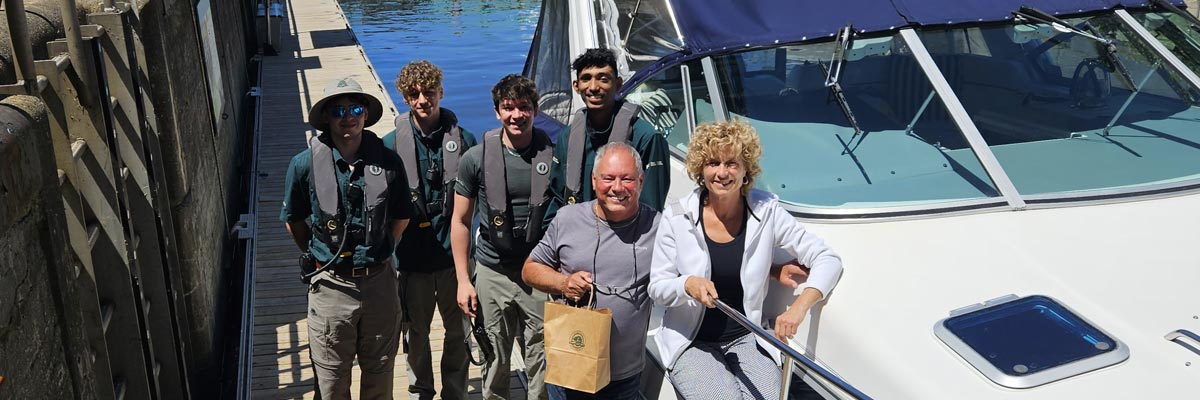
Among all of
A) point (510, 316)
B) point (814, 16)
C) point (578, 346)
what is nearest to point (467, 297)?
point (510, 316)

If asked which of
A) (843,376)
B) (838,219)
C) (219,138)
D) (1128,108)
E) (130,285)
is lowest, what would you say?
(219,138)

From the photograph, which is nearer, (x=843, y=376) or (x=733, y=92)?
(x=843, y=376)

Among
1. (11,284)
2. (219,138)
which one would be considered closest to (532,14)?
(219,138)

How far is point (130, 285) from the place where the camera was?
13.8 feet

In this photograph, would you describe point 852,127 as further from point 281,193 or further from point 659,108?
point 281,193

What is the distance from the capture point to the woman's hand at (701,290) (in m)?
3.16

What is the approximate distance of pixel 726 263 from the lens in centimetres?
332

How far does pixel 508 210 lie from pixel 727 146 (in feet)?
3.77

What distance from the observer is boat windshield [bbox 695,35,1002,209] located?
12.9 ft

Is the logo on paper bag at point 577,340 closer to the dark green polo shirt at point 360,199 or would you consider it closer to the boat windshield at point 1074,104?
the dark green polo shirt at point 360,199

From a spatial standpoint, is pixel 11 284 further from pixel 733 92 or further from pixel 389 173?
pixel 733 92

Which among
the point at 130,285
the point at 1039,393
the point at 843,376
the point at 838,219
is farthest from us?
the point at 130,285

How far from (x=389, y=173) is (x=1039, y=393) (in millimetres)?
2499

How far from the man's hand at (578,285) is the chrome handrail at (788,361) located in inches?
17.9
